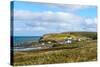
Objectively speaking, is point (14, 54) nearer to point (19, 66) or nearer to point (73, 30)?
point (19, 66)

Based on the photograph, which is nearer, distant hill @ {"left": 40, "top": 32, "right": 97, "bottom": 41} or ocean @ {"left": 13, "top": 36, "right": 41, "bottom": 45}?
ocean @ {"left": 13, "top": 36, "right": 41, "bottom": 45}

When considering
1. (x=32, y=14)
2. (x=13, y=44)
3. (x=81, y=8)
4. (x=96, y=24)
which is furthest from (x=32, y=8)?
(x=96, y=24)

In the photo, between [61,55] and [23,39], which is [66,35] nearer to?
[61,55]

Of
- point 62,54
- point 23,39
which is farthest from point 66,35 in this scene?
point 23,39

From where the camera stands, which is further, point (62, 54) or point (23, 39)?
point (62, 54)

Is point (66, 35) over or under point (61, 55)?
over

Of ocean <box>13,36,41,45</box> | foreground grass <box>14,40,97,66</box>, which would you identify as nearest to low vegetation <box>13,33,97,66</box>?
foreground grass <box>14,40,97,66</box>

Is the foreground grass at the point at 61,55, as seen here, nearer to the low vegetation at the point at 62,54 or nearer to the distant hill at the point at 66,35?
the low vegetation at the point at 62,54

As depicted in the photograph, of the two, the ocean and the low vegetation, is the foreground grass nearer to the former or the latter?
the low vegetation

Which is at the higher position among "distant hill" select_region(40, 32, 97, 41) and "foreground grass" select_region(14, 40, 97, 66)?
"distant hill" select_region(40, 32, 97, 41)
